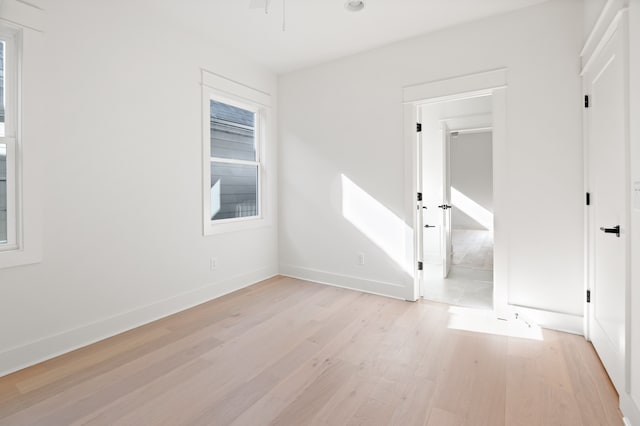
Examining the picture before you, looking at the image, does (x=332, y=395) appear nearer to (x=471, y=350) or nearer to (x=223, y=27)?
(x=471, y=350)

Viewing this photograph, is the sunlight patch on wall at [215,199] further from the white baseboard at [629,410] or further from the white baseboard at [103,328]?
the white baseboard at [629,410]

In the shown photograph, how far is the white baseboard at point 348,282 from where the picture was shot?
3.55 m

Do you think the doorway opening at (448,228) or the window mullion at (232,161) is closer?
the window mullion at (232,161)

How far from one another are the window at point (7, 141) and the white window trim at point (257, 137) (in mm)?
1510

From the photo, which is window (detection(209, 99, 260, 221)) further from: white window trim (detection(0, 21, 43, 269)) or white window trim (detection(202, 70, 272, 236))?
white window trim (detection(0, 21, 43, 269))

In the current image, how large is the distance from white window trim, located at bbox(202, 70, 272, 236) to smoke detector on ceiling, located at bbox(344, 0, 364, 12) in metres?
1.58

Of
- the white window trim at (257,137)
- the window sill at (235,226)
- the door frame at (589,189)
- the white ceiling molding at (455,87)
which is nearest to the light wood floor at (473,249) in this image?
the door frame at (589,189)


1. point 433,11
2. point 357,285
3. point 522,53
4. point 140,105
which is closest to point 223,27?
point 140,105

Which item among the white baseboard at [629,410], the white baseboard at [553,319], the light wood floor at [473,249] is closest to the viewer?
the white baseboard at [629,410]

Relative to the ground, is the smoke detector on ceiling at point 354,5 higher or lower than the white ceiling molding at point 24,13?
higher

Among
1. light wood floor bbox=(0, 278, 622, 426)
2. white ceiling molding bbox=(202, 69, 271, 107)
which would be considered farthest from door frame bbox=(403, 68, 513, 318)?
white ceiling molding bbox=(202, 69, 271, 107)

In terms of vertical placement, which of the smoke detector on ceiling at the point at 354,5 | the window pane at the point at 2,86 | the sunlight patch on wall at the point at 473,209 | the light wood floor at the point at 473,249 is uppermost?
the smoke detector on ceiling at the point at 354,5

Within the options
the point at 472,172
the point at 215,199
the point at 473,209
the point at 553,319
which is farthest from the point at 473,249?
the point at 215,199

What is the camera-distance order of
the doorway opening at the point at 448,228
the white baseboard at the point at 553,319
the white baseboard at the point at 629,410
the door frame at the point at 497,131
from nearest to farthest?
the white baseboard at the point at 629,410, the white baseboard at the point at 553,319, the door frame at the point at 497,131, the doorway opening at the point at 448,228
